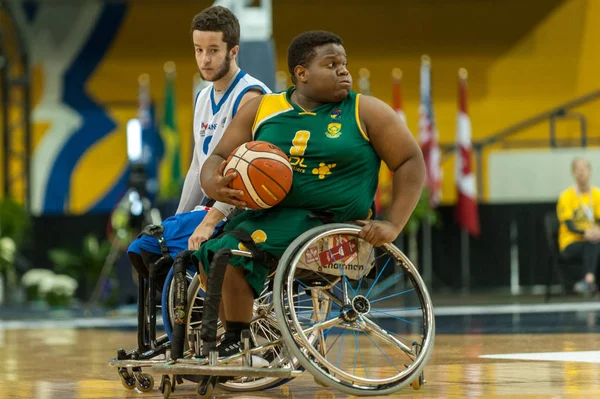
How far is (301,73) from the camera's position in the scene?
3.51 m

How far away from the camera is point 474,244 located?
1338 cm

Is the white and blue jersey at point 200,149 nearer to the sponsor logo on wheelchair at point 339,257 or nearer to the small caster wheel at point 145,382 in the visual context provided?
the small caster wheel at point 145,382

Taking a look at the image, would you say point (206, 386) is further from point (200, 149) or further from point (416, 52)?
point (416, 52)

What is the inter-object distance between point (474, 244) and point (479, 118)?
18.4ft

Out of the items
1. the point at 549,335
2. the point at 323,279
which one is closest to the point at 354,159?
the point at 323,279

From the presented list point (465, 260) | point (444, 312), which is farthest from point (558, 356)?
point (465, 260)

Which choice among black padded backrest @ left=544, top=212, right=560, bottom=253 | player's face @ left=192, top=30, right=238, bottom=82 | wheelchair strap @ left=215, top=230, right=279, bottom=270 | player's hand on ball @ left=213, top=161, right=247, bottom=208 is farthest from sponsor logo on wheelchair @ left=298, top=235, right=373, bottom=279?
black padded backrest @ left=544, top=212, right=560, bottom=253

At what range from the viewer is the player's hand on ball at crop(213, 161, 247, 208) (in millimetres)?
3311

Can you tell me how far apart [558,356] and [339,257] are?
1845 millimetres

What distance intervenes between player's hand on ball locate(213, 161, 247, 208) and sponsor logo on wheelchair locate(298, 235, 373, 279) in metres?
0.26

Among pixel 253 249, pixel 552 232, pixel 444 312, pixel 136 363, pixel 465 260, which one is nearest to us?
pixel 253 249

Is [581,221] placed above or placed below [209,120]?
below

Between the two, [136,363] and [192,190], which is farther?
[192,190]

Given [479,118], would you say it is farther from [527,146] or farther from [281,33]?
[281,33]
